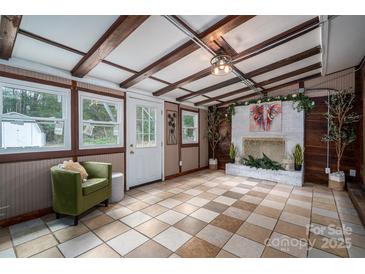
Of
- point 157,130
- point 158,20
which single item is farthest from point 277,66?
point 157,130

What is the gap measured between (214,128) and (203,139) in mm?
566

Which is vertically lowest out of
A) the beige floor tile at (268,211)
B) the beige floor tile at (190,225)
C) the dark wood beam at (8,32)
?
the beige floor tile at (268,211)

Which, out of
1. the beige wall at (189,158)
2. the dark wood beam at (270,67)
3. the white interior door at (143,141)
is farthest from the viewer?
the beige wall at (189,158)

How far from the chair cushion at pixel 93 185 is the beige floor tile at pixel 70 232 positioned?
0.45 meters

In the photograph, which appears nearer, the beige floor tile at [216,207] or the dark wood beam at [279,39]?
the dark wood beam at [279,39]

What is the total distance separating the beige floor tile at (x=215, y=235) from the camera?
78.2 inches

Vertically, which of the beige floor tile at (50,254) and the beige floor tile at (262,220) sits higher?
the beige floor tile at (50,254)

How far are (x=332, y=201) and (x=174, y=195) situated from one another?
303 centimetres

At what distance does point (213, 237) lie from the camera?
2.07m

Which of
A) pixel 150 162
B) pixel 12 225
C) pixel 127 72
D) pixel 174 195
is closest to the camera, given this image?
pixel 12 225

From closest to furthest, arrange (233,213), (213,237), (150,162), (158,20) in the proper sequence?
(158,20) → (213,237) → (233,213) → (150,162)

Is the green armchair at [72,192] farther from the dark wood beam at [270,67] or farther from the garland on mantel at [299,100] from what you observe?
the garland on mantel at [299,100]

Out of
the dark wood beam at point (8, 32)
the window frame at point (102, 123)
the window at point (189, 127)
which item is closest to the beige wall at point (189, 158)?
the window at point (189, 127)
